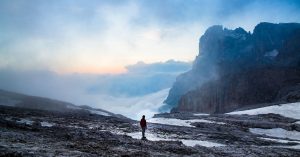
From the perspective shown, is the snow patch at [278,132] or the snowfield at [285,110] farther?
the snowfield at [285,110]

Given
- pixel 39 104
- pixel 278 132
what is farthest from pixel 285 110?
pixel 39 104

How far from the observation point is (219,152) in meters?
28.7

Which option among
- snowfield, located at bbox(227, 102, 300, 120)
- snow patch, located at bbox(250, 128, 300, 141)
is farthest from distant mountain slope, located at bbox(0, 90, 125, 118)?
snow patch, located at bbox(250, 128, 300, 141)

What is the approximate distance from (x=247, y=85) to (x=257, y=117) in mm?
116765

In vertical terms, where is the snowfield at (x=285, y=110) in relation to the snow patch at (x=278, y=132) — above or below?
above

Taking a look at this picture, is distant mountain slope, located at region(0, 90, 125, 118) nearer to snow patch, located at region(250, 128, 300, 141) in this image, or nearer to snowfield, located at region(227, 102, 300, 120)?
snowfield, located at region(227, 102, 300, 120)

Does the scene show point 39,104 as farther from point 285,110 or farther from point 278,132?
point 278,132

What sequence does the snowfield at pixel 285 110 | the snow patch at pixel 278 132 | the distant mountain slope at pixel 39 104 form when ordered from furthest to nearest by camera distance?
the distant mountain slope at pixel 39 104, the snowfield at pixel 285 110, the snow patch at pixel 278 132

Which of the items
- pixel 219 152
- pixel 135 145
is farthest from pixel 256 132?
pixel 135 145

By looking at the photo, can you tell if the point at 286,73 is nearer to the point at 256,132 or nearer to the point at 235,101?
the point at 235,101

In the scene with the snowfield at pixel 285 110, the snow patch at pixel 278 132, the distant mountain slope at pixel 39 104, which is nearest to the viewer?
the snow patch at pixel 278 132

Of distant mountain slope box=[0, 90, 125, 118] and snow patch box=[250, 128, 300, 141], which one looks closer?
snow patch box=[250, 128, 300, 141]

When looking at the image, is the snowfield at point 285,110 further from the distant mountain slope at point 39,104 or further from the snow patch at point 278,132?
the distant mountain slope at point 39,104

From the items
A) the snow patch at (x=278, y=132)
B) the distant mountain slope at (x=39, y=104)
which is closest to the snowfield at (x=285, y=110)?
the snow patch at (x=278, y=132)
